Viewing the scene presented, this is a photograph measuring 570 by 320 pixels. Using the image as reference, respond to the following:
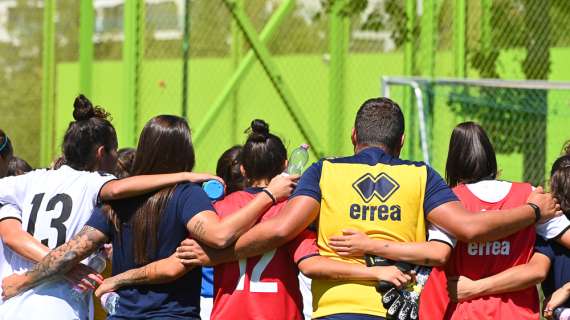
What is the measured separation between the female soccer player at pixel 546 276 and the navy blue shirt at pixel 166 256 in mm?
1233

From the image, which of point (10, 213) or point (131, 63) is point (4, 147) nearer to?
point (10, 213)

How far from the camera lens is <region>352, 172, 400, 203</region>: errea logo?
445cm

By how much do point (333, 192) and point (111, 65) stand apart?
12.5m

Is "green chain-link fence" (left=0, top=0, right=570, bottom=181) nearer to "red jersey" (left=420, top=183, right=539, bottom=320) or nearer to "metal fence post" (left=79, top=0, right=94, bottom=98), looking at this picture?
"metal fence post" (left=79, top=0, right=94, bottom=98)

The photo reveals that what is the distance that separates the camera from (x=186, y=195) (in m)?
4.64

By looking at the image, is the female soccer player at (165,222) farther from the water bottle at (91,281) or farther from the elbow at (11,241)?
the elbow at (11,241)

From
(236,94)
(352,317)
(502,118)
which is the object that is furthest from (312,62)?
(352,317)

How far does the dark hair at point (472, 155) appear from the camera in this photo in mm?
4922

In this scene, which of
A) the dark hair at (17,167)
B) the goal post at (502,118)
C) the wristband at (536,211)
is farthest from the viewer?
the goal post at (502,118)

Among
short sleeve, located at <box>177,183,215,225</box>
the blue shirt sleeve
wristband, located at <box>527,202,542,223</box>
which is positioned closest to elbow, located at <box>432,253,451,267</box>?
the blue shirt sleeve

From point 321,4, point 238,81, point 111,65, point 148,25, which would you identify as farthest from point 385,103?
point 111,65

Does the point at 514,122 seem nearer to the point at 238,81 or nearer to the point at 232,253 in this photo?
the point at 238,81

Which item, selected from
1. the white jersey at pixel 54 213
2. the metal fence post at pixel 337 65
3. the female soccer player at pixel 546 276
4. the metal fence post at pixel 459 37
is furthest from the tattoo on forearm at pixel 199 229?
the metal fence post at pixel 459 37

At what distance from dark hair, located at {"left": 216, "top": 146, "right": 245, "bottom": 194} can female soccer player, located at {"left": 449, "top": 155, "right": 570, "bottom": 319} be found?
1.62 metres
